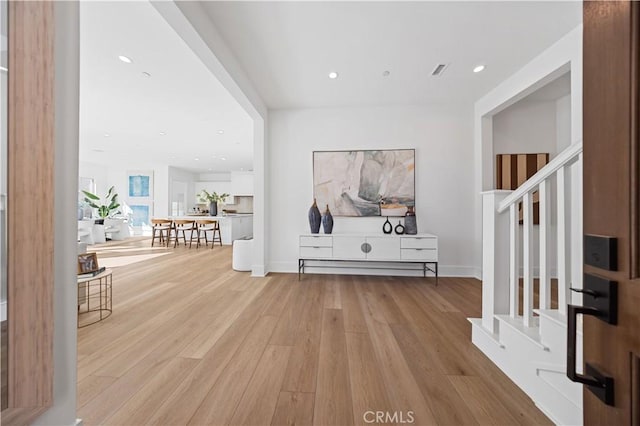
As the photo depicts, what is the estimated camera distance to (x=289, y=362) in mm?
1592

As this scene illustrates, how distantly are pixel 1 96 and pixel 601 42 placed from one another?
166cm

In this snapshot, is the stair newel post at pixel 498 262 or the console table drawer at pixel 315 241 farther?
the console table drawer at pixel 315 241

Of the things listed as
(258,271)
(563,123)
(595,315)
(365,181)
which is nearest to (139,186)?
(258,271)

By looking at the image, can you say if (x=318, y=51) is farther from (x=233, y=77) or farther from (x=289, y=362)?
(x=289, y=362)

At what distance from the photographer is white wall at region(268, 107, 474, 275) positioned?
3.69 m

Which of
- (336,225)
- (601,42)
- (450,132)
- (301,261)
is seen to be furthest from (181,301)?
(450,132)

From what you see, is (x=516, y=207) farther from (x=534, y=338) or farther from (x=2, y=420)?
(x=2, y=420)

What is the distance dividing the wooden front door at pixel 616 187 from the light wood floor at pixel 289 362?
0.95 meters

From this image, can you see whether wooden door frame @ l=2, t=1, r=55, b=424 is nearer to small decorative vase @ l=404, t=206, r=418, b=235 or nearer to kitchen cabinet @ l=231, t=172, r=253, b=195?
small decorative vase @ l=404, t=206, r=418, b=235

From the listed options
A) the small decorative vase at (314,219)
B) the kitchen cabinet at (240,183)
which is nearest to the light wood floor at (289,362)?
the small decorative vase at (314,219)

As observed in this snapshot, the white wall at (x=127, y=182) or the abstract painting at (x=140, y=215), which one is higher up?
the white wall at (x=127, y=182)

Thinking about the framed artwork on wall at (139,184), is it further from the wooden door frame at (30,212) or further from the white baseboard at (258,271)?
the wooden door frame at (30,212)

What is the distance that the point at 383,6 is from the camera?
6.49 feet

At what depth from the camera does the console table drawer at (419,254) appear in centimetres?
329
